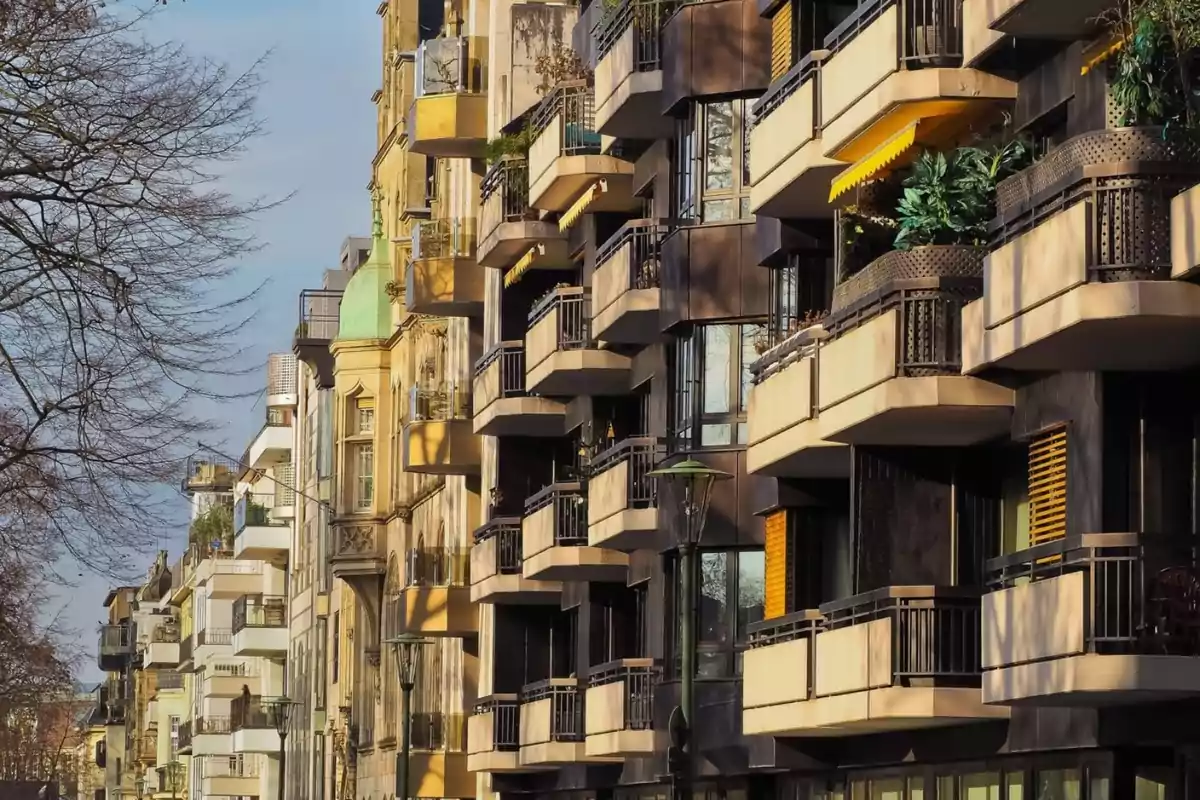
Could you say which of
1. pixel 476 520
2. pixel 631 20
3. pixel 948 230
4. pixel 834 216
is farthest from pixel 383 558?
pixel 948 230

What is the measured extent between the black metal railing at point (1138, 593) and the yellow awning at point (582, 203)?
2019 cm

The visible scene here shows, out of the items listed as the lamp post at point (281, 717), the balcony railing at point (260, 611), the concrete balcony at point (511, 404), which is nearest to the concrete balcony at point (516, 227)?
the concrete balcony at point (511, 404)

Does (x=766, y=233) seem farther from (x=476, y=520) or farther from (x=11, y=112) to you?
(x=476, y=520)

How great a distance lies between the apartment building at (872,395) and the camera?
74.3 feet

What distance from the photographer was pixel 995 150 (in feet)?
86.8

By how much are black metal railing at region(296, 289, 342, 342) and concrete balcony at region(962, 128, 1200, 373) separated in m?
59.0

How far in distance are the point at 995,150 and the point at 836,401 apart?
307cm

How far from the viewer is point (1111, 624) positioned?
2227 centimetres

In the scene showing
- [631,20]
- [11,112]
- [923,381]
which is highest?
[631,20]

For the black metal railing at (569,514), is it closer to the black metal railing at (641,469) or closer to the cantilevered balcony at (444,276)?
the black metal railing at (641,469)

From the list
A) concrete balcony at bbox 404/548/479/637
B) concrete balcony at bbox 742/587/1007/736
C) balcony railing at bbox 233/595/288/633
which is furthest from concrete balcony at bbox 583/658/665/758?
balcony railing at bbox 233/595/288/633

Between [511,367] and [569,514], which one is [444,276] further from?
[569,514]

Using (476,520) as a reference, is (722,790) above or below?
below

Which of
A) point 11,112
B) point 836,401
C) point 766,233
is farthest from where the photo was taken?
point 766,233
